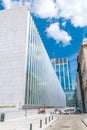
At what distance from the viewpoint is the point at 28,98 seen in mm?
40781

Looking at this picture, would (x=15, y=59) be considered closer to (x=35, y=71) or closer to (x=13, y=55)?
(x=13, y=55)

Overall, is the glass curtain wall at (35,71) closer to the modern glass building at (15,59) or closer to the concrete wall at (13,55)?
the modern glass building at (15,59)

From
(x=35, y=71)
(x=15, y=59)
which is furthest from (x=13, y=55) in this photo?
(x=35, y=71)

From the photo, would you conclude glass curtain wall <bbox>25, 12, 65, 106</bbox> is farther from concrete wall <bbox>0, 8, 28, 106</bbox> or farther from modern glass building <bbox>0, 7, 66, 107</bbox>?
concrete wall <bbox>0, 8, 28, 106</bbox>

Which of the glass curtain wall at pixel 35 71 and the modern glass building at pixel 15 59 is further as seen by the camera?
the glass curtain wall at pixel 35 71

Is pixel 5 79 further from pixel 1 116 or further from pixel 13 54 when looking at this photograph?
pixel 1 116

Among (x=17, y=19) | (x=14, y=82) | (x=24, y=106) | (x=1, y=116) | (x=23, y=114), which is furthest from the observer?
(x=17, y=19)

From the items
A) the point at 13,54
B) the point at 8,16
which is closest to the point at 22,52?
the point at 13,54

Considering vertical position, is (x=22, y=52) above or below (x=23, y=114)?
above

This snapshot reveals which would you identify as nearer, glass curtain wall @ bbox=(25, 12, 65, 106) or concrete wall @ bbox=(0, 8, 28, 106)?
concrete wall @ bbox=(0, 8, 28, 106)

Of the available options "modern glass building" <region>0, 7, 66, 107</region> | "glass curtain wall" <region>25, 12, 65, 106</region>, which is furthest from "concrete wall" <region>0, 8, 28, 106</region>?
"glass curtain wall" <region>25, 12, 65, 106</region>

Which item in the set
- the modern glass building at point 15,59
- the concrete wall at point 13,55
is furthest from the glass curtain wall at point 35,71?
the concrete wall at point 13,55

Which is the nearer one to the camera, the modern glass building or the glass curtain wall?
the modern glass building

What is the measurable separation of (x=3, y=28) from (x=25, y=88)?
2067 centimetres
